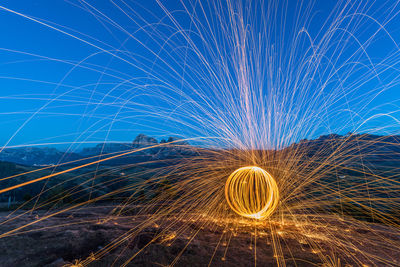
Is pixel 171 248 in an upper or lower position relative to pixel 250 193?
lower

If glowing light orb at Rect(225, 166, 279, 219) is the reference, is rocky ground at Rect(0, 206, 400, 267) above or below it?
below

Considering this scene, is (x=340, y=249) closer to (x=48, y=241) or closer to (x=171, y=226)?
(x=171, y=226)

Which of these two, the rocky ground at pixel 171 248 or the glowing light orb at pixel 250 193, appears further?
the glowing light orb at pixel 250 193

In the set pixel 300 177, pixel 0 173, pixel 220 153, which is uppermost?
pixel 220 153

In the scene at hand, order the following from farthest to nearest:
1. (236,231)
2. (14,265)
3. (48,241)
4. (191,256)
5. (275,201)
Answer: (275,201), (236,231), (48,241), (191,256), (14,265)

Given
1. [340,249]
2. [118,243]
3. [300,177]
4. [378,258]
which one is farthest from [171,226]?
[300,177]

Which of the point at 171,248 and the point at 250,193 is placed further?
the point at 250,193

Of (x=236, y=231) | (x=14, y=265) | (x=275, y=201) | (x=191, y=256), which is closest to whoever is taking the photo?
(x=14, y=265)

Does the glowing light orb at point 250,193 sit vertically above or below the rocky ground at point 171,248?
above
